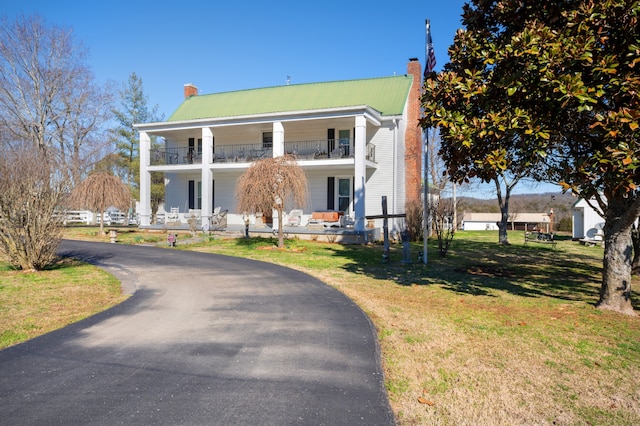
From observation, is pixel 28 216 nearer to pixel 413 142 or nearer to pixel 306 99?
pixel 306 99

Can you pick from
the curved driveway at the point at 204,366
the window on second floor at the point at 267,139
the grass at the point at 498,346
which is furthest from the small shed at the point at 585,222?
the curved driveway at the point at 204,366

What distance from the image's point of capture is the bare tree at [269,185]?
1691 centimetres

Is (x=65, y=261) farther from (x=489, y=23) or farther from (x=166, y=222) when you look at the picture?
(x=489, y=23)

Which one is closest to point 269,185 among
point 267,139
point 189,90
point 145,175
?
point 267,139

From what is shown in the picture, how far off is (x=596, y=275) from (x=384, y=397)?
37.2 ft

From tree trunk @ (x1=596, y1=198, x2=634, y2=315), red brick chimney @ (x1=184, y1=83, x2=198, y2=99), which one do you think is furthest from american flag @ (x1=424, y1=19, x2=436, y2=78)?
red brick chimney @ (x1=184, y1=83, x2=198, y2=99)

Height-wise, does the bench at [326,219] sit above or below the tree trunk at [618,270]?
above

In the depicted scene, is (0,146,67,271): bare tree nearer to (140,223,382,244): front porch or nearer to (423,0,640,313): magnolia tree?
(140,223,382,244): front porch

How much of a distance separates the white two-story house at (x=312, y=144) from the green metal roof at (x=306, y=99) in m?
0.06

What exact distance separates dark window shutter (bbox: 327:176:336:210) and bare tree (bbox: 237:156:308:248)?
6.05 m

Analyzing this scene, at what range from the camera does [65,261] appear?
13094mm

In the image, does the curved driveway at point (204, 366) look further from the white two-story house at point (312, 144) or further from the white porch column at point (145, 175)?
the white porch column at point (145, 175)

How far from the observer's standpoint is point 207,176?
23672 mm

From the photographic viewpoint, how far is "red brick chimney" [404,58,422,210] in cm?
2459
